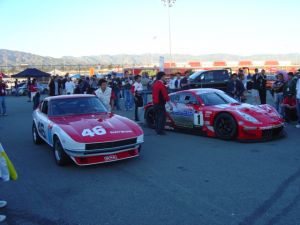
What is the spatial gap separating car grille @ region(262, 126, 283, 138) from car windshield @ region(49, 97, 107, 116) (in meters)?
3.75

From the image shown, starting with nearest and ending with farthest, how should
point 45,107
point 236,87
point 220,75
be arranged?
1. point 45,107
2. point 236,87
3. point 220,75

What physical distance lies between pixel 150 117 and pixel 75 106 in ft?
11.7

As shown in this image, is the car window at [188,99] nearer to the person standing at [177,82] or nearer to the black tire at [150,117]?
the black tire at [150,117]

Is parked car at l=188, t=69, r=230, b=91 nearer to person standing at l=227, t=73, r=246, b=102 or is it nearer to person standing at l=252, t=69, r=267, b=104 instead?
person standing at l=252, t=69, r=267, b=104

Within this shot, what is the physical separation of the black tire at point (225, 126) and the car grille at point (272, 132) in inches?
26.7

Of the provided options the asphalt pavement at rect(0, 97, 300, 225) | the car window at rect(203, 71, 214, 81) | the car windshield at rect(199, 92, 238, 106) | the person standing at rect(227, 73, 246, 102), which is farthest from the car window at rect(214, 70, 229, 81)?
the asphalt pavement at rect(0, 97, 300, 225)

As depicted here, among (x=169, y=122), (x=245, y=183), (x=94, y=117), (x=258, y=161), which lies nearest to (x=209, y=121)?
(x=169, y=122)

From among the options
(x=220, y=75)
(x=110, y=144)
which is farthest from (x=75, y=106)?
(x=220, y=75)

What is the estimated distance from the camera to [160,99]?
9.27 meters

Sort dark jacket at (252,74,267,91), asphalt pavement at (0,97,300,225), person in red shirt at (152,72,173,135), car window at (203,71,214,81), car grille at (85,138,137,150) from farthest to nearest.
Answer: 1. car window at (203,71,214,81)
2. dark jacket at (252,74,267,91)
3. person in red shirt at (152,72,173,135)
4. car grille at (85,138,137,150)
5. asphalt pavement at (0,97,300,225)

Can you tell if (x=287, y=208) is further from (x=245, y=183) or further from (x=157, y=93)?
(x=157, y=93)

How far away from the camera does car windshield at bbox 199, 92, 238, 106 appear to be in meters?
9.08

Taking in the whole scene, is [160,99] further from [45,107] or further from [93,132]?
[93,132]

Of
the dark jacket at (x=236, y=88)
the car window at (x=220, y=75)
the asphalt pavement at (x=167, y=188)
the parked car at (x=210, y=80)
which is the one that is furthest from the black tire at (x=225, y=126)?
the car window at (x=220, y=75)
